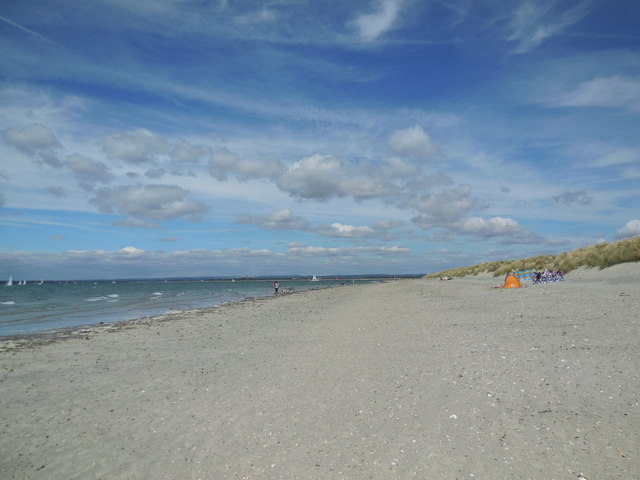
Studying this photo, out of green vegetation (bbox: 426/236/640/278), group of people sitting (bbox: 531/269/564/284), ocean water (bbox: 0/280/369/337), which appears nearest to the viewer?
green vegetation (bbox: 426/236/640/278)

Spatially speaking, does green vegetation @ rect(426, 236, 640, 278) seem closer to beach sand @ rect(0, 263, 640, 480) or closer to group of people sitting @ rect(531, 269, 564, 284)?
group of people sitting @ rect(531, 269, 564, 284)

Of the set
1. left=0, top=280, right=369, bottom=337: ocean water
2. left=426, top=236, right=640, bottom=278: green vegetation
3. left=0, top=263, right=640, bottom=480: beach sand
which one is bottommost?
left=0, top=280, right=369, bottom=337: ocean water

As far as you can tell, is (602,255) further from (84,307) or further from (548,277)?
(84,307)

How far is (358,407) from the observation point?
6762mm

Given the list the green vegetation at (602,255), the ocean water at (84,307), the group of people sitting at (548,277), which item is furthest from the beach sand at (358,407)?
the group of people sitting at (548,277)

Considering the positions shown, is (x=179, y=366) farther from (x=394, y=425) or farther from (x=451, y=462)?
(x=451, y=462)

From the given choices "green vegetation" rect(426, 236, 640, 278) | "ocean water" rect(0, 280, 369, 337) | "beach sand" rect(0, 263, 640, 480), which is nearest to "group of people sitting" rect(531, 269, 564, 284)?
"green vegetation" rect(426, 236, 640, 278)

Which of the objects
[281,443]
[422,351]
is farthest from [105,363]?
[422,351]

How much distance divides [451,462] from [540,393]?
253cm

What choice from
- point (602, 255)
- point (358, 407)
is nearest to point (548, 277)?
point (602, 255)

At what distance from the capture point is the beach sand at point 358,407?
4961mm

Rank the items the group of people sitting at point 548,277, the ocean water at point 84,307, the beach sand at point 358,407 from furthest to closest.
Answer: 1. the group of people sitting at point 548,277
2. the ocean water at point 84,307
3. the beach sand at point 358,407

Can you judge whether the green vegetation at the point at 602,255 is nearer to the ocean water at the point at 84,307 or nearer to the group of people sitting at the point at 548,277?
the group of people sitting at the point at 548,277

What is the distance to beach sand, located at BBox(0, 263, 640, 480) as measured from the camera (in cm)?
496
